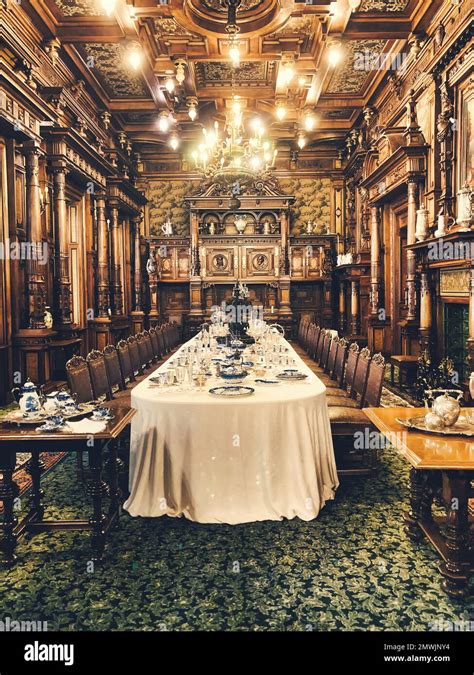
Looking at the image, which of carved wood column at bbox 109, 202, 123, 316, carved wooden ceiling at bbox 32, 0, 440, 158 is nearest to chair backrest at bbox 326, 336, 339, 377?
carved wooden ceiling at bbox 32, 0, 440, 158

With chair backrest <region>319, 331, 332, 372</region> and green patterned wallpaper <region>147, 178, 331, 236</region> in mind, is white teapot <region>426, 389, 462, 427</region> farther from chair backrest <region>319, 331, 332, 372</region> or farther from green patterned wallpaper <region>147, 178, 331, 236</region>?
green patterned wallpaper <region>147, 178, 331, 236</region>

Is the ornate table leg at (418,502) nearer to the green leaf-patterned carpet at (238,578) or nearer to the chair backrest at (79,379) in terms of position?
the green leaf-patterned carpet at (238,578)

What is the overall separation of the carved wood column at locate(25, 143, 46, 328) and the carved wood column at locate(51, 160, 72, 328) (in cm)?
84

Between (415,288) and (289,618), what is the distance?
230 inches

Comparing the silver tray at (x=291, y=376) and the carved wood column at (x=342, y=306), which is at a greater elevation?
the carved wood column at (x=342, y=306)

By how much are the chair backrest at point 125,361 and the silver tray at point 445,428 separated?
3.21 metres

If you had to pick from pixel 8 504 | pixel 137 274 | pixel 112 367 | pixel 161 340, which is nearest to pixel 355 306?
pixel 161 340

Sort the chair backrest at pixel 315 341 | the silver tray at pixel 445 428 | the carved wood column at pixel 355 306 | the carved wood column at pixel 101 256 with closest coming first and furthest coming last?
the silver tray at pixel 445 428
the chair backrest at pixel 315 341
the carved wood column at pixel 101 256
the carved wood column at pixel 355 306

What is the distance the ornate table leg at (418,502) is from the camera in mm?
2961

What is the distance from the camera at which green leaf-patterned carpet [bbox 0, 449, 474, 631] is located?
7.57ft

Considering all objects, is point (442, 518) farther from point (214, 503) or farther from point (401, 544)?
point (214, 503)

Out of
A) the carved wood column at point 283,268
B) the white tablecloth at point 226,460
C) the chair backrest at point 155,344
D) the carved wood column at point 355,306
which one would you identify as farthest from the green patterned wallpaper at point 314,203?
the white tablecloth at point 226,460

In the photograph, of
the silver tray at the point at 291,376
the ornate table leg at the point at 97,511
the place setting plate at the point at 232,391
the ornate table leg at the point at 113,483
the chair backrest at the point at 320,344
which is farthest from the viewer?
the chair backrest at the point at 320,344
